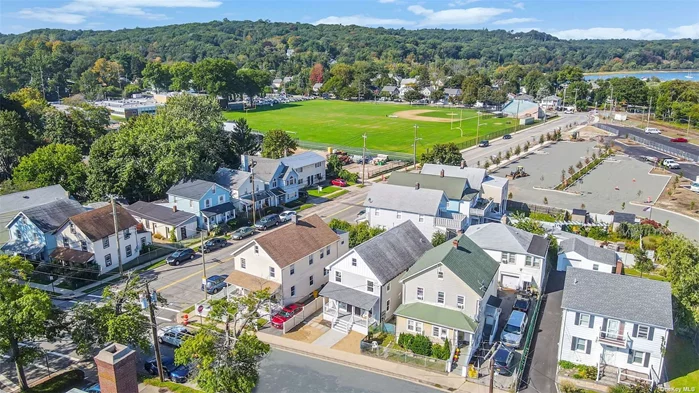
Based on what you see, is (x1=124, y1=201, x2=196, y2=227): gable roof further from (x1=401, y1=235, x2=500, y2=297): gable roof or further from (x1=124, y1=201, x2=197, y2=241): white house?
(x1=401, y1=235, x2=500, y2=297): gable roof

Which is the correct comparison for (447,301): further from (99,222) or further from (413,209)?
(99,222)

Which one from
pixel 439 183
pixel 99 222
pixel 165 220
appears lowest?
pixel 165 220

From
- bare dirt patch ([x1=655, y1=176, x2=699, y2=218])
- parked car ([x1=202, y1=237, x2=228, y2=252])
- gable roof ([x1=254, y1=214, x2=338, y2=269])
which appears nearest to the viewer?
gable roof ([x1=254, y1=214, x2=338, y2=269])

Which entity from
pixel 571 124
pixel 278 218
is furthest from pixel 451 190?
pixel 571 124

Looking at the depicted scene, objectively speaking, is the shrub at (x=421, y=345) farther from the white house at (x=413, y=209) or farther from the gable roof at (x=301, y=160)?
the gable roof at (x=301, y=160)

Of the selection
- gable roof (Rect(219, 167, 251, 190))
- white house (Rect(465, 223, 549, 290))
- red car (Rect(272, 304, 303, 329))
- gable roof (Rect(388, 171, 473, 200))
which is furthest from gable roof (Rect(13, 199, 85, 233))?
white house (Rect(465, 223, 549, 290))

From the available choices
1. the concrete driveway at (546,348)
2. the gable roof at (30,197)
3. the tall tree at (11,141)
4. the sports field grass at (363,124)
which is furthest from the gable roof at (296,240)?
the sports field grass at (363,124)

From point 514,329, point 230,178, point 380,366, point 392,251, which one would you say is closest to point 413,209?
point 392,251
